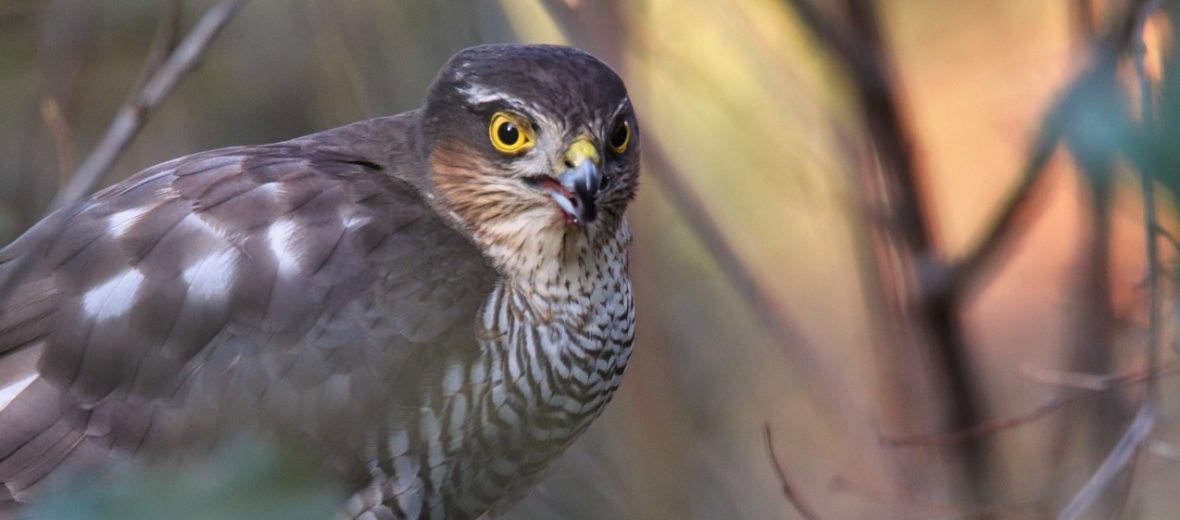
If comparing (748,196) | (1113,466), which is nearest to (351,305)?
(1113,466)

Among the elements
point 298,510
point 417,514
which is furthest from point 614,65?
point 298,510

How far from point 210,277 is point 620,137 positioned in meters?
0.96

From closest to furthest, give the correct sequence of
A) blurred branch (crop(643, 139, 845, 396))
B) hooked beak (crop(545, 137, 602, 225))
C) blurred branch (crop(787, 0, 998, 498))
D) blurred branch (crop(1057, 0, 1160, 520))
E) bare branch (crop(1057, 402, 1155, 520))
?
1. blurred branch (crop(1057, 0, 1160, 520))
2. bare branch (crop(1057, 402, 1155, 520))
3. hooked beak (crop(545, 137, 602, 225))
4. blurred branch (crop(787, 0, 998, 498))
5. blurred branch (crop(643, 139, 845, 396))

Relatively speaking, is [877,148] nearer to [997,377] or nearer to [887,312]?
[887,312]

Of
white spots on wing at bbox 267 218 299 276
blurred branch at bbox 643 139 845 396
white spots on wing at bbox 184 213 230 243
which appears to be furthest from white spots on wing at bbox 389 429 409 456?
blurred branch at bbox 643 139 845 396

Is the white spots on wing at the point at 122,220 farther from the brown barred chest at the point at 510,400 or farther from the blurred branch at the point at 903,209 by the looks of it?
the blurred branch at the point at 903,209

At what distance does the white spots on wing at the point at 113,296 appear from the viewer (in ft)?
10.4

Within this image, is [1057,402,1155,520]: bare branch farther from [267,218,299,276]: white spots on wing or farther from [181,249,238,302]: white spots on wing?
[181,249,238,302]: white spots on wing

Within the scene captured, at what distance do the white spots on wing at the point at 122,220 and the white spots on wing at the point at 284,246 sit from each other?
29 cm

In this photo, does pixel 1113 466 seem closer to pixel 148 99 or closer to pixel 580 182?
pixel 580 182

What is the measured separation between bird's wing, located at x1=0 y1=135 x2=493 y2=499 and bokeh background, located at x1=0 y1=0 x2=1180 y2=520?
0.33 meters

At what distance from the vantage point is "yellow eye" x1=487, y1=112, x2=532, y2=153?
3.28 m

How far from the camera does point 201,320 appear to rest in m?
3.19

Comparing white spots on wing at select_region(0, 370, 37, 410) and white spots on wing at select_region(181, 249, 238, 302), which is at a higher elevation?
white spots on wing at select_region(181, 249, 238, 302)
